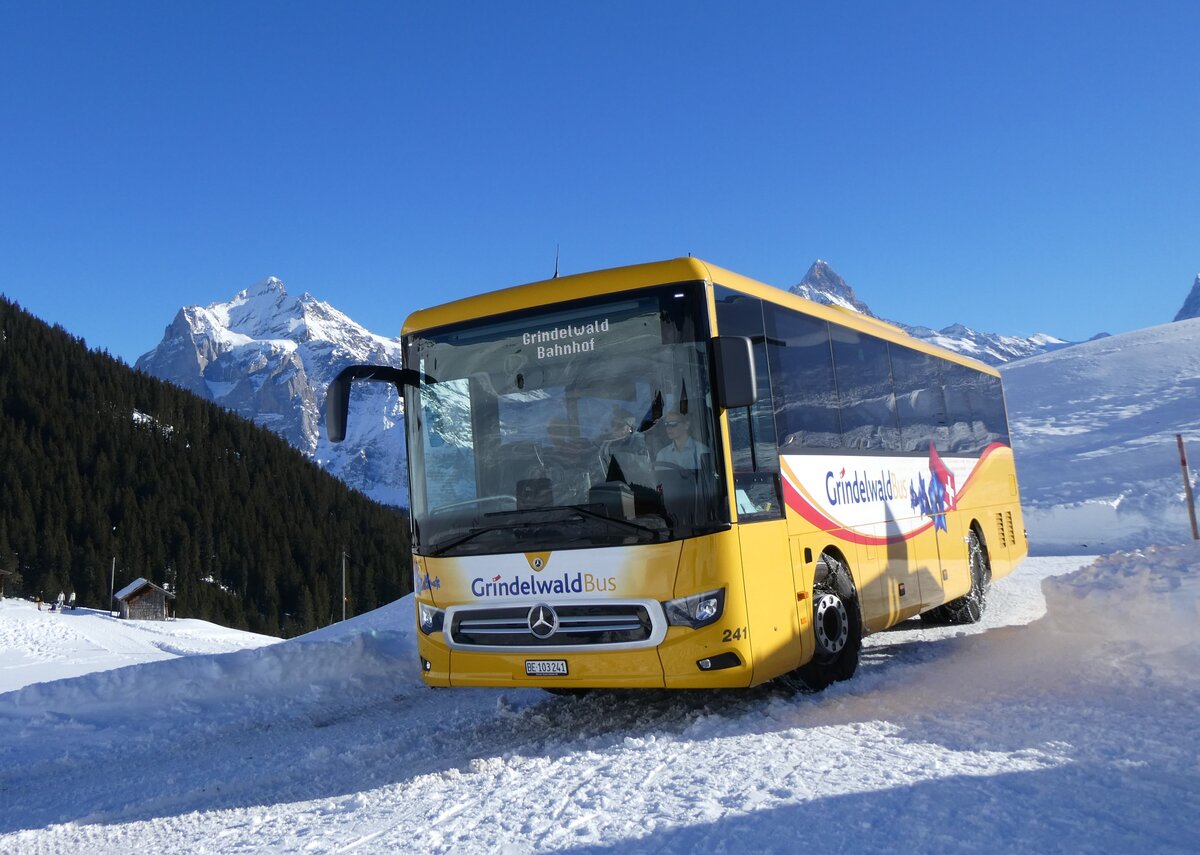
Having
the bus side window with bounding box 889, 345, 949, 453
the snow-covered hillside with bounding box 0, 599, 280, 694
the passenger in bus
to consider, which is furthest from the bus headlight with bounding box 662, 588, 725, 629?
the snow-covered hillside with bounding box 0, 599, 280, 694

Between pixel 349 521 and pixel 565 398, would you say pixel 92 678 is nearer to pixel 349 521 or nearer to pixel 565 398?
pixel 565 398

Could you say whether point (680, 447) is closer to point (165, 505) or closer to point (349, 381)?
point (349, 381)

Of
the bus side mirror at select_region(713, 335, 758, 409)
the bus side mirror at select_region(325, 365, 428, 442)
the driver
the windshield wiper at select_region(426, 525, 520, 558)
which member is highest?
the bus side mirror at select_region(325, 365, 428, 442)

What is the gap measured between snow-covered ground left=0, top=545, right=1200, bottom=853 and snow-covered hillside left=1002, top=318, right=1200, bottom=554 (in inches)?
639

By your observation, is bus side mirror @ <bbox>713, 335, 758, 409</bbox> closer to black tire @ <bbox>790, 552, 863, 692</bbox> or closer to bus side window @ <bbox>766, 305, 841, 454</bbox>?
bus side window @ <bbox>766, 305, 841, 454</bbox>

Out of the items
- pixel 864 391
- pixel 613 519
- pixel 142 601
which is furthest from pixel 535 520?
pixel 142 601

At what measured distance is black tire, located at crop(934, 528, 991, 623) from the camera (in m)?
10.8

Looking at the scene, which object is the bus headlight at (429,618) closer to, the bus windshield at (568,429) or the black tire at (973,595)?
the bus windshield at (568,429)

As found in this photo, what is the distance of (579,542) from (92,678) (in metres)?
7.48

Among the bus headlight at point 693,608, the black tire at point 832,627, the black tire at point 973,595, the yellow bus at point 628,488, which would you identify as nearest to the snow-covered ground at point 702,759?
the black tire at point 832,627

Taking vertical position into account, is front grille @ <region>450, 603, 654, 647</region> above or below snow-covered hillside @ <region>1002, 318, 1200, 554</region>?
below

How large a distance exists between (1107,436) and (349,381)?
1552 inches

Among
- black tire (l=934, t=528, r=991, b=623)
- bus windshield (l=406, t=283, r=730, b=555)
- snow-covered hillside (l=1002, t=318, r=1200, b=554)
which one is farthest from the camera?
snow-covered hillside (l=1002, t=318, r=1200, b=554)

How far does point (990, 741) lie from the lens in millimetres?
5285
